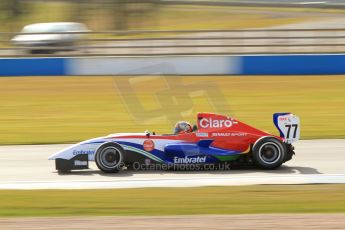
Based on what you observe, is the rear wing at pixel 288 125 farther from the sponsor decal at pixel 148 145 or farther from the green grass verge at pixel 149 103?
the green grass verge at pixel 149 103

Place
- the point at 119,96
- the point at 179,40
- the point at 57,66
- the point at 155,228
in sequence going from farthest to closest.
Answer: the point at 179,40 < the point at 57,66 < the point at 119,96 < the point at 155,228

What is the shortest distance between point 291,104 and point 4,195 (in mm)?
11080

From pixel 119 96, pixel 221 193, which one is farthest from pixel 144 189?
pixel 119 96

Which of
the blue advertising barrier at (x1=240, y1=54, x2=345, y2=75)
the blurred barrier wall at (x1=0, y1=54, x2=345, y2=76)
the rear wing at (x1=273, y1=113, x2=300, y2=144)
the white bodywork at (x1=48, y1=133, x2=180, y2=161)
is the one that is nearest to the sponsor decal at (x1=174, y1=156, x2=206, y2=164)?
the white bodywork at (x1=48, y1=133, x2=180, y2=161)

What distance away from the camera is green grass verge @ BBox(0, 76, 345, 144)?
15.3 metres

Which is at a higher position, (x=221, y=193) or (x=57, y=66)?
(x=57, y=66)

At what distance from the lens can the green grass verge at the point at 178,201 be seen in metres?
7.66

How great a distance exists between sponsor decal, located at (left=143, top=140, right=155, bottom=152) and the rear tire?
4.30ft

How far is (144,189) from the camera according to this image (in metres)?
9.02

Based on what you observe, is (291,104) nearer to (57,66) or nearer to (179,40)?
(57,66)

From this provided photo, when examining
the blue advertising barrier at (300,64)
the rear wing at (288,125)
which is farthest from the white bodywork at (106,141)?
the blue advertising barrier at (300,64)

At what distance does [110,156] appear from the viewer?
10.1 m

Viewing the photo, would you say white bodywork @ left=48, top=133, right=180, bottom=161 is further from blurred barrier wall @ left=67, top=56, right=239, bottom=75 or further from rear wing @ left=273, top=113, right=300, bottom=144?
blurred barrier wall @ left=67, top=56, right=239, bottom=75

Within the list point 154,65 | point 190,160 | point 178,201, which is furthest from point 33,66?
point 178,201
